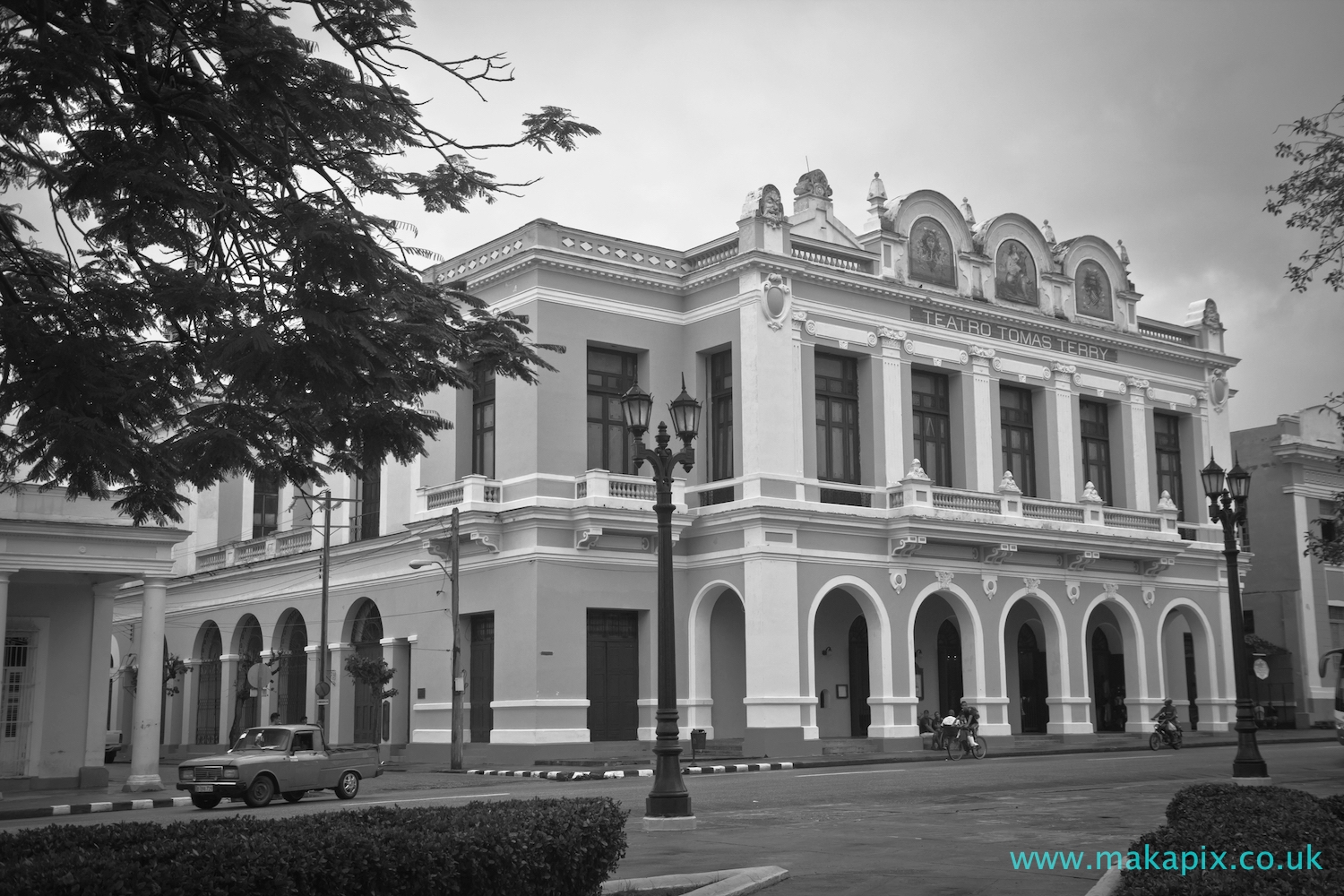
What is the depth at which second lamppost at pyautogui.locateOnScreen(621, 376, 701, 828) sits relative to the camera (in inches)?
611

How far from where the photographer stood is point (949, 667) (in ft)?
128

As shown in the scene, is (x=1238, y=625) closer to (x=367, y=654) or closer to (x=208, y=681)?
(x=367, y=654)

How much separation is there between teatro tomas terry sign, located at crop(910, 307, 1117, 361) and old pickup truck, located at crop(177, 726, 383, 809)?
2005 centimetres

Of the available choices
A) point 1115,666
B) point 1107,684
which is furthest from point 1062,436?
point 1107,684

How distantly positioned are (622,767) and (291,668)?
17.1 metres

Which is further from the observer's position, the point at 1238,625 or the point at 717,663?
the point at 717,663

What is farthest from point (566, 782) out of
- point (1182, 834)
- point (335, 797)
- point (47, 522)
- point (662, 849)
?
point (1182, 834)

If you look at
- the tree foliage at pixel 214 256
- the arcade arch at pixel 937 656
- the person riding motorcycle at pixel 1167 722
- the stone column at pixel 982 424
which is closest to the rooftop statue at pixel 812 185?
the stone column at pixel 982 424

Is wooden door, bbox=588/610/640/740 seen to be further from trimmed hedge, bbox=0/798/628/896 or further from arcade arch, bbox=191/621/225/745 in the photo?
trimmed hedge, bbox=0/798/628/896

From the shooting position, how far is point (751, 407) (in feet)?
107

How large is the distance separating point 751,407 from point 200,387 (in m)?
22.9

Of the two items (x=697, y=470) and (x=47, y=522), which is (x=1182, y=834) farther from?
(x=697, y=470)

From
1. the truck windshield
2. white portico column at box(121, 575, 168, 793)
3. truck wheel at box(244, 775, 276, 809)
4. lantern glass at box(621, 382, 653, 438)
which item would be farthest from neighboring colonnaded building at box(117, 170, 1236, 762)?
lantern glass at box(621, 382, 653, 438)

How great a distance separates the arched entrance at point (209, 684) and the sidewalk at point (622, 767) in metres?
3.62
